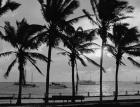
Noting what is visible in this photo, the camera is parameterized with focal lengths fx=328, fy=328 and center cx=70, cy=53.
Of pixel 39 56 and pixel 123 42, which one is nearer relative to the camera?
pixel 39 56

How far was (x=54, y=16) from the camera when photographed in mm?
29031

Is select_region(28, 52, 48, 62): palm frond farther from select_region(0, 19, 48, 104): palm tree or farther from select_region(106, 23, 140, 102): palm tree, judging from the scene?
select_region(106, 23, 140, 102): palm tree

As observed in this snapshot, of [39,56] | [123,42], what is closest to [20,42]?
[39,56]

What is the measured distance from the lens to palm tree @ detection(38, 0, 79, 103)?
29.1 m

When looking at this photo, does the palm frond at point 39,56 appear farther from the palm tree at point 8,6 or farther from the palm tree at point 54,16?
the palm tree at point 8,6

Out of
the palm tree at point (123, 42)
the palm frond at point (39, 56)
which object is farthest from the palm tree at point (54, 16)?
the palm tree at point (123, 42)

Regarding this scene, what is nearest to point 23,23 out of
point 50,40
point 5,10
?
point 50,40

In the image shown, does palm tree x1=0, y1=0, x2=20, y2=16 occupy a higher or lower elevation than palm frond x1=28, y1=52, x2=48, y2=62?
higher

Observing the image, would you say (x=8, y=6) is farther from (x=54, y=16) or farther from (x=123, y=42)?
(x=123, y=42)

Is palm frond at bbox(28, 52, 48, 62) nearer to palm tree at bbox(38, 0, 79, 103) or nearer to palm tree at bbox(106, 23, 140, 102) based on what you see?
palm tree at bbox(38, 0, 79, 103)

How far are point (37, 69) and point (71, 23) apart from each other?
17.3 ft

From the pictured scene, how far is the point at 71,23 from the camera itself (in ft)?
97.2

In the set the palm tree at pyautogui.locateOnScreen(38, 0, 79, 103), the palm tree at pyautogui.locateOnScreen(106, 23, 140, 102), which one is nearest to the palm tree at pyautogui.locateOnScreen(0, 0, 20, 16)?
the palm tree at pyautogui.locateOnScreen(38, 0, 79, 103)

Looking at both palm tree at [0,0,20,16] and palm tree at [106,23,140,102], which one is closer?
palm tree at [0,0,20,16]
